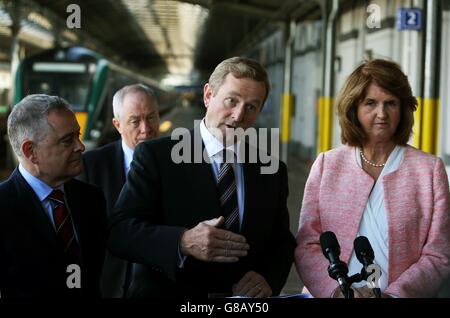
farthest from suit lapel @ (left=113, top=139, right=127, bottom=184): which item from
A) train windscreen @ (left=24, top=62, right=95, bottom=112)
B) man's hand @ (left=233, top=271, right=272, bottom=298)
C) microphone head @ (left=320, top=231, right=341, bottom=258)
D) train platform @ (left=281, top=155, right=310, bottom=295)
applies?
train windscreen @ (left=24, top=62, right=95, bottom=112)

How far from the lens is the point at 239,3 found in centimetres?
723

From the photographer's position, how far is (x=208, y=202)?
5.81 feet

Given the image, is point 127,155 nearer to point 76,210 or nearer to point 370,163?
point 76,210

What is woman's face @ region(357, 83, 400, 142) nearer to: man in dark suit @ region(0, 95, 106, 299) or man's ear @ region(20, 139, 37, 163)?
man in dark suit @ region(0, 95, 106, 299)

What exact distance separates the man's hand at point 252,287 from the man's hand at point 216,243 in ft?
0.56

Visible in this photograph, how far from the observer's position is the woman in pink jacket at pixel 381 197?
1815 millimetres

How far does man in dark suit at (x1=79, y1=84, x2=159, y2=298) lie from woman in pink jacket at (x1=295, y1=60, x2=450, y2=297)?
84 centimetres

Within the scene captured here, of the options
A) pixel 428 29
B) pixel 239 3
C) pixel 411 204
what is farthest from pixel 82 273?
pixel 239 3

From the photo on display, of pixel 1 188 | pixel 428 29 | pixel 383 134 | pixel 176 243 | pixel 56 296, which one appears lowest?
pixel 56 296

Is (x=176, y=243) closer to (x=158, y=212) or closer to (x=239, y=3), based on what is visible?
(x=158, y=212)

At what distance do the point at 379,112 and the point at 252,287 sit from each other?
580 millimetres

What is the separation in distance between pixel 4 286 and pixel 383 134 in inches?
41.4

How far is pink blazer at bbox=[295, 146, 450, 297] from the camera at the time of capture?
5.92 ft

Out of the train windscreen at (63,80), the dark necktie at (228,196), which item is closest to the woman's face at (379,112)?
the dark necktie at (228,196)
